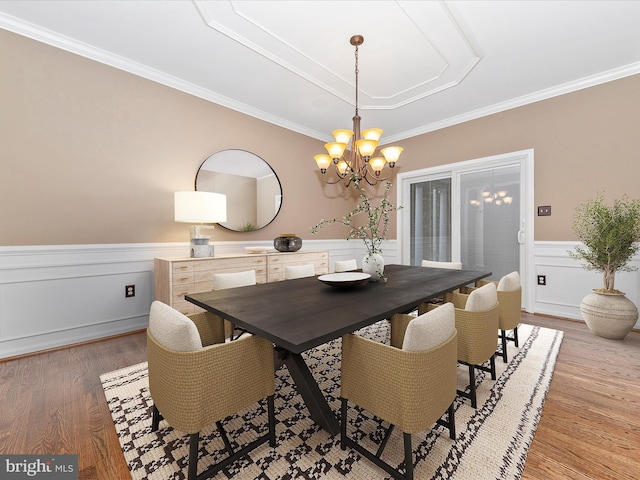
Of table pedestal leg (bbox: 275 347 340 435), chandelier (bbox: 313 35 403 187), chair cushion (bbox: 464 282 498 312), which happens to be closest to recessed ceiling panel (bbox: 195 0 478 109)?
chandelier (bbox: 313 35 403 187)

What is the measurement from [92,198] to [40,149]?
1.69 feet

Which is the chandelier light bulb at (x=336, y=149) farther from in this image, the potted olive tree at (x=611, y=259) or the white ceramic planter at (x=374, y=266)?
the potted olive tree at (x=611, y=259)

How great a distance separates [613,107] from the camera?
2951 millimetres

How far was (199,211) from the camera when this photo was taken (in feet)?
8.80

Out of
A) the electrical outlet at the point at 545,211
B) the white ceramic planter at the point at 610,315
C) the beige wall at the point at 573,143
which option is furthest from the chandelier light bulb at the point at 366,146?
the white ceramic planter at the point at 610,315

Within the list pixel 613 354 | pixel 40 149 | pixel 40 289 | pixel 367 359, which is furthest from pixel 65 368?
pixel 613 354

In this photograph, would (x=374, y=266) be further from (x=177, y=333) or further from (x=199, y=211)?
(x=199, y=211)

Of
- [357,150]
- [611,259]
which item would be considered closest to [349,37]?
[357,150]

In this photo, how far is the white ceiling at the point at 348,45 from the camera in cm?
213

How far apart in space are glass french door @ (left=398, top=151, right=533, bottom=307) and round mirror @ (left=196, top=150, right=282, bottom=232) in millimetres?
2256

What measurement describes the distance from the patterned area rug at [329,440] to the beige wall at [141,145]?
1.58 m

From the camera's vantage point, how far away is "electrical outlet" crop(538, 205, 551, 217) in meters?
3.35

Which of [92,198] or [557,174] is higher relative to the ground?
[557,174]

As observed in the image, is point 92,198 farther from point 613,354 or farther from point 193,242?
point 613,354
